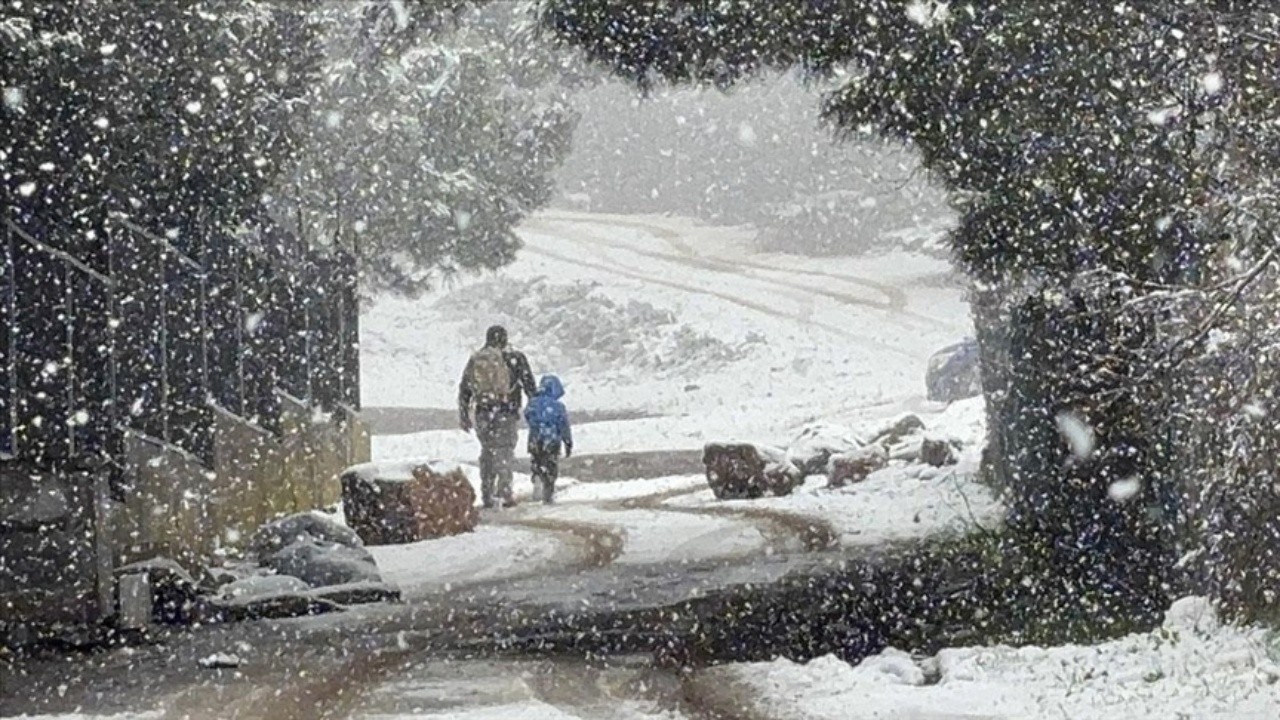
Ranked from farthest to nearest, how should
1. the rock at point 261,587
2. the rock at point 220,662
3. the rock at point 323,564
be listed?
1. the rock at point 323,564
2. the rock at point 261,587
3. the rock at point 220,662

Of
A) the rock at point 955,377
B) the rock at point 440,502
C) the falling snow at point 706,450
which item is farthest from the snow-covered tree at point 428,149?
the rock at point 440,502

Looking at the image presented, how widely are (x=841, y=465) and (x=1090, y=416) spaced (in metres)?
8.04

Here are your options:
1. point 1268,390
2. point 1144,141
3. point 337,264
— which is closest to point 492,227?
point 337,264

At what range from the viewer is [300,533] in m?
10.3

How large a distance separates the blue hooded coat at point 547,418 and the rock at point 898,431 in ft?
14.9

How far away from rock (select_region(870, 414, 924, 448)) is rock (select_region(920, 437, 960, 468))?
264cm

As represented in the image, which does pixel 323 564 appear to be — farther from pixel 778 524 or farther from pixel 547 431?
pixel 547 431

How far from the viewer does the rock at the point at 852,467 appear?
16.7 meters

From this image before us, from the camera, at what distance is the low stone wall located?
32.0 feet

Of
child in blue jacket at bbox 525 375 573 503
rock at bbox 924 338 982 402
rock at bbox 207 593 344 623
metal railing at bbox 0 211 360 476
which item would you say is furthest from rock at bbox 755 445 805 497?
rock at bbox 924 338 982 402

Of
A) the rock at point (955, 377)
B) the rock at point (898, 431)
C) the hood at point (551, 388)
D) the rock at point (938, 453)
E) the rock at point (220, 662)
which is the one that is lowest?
the rock at point (220, 662)

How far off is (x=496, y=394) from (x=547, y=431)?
102 cm

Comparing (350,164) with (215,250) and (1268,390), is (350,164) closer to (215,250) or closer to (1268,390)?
(215,250)

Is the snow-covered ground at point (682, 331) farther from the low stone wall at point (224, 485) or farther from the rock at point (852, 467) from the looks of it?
the low stone wall at point (224, 485)
